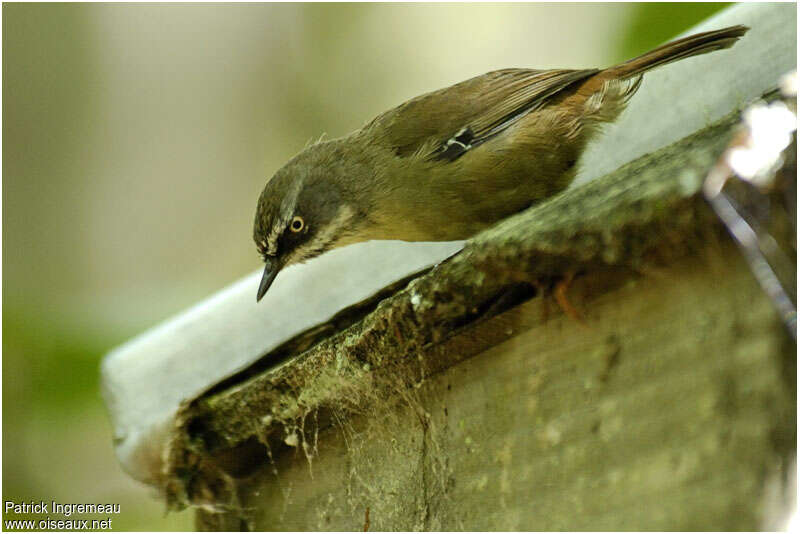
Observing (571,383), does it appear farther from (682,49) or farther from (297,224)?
(297,224)

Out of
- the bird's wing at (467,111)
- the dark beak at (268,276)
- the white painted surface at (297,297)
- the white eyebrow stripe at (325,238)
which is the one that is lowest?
the white painted surface at (297,297)

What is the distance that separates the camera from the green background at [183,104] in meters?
7.47

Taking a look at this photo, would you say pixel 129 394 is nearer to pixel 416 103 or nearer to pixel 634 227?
pixel 416 103

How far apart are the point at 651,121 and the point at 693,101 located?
23 cm

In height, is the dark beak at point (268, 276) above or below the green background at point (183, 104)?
below

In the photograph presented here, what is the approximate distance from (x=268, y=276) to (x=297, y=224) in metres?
0.47

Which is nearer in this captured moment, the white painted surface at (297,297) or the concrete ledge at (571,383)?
the concrete ledge at (571,383)

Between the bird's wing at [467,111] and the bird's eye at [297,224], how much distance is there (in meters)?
0.46

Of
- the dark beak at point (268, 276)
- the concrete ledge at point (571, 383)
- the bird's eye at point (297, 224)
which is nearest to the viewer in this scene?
the concrete ledge at point (571, 383)

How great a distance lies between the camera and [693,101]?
8.16 feet

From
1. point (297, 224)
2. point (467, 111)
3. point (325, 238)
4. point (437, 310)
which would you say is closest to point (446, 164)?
point (467, 111)

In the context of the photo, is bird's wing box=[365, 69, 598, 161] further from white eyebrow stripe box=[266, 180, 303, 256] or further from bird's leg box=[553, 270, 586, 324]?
bird's leg box=[553, 270, 586, 324]

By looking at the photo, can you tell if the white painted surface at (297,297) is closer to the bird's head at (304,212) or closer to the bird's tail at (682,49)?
the bird's tail at (682,49)

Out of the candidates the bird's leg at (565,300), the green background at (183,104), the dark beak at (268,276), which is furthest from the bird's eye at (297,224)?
the green background at (183,104)
